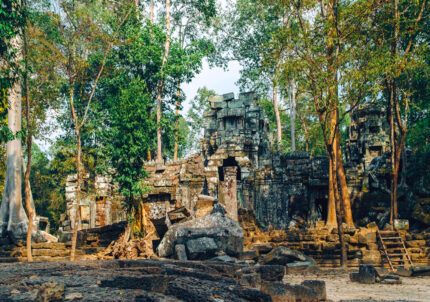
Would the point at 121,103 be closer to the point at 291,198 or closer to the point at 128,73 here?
the point at 291,198

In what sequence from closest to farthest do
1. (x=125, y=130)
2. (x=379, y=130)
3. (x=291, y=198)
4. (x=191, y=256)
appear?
(x=191, y=256) → (x=125, y=130) → (x=291, y=198) → (x=379, y=130)

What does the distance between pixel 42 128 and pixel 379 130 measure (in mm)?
18952

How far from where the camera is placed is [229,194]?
13.8 m

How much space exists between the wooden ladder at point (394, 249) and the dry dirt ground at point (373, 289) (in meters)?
2.11

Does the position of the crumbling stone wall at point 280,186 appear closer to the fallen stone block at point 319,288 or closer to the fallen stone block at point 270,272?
the fallen stone block at point 270,272

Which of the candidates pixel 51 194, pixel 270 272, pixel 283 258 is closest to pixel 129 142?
pixel 283 258

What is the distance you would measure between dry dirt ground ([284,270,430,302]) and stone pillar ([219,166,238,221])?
4.19 metres

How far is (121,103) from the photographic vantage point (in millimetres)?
13430

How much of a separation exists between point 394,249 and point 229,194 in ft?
17.7

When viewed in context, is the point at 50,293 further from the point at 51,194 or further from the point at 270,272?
the point at 51,194

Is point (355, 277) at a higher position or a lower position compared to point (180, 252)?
lower

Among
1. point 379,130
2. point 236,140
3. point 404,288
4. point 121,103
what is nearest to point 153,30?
point 236,140

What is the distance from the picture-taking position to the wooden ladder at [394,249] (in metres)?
11.4

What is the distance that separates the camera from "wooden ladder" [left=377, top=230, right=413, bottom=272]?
11.4m
